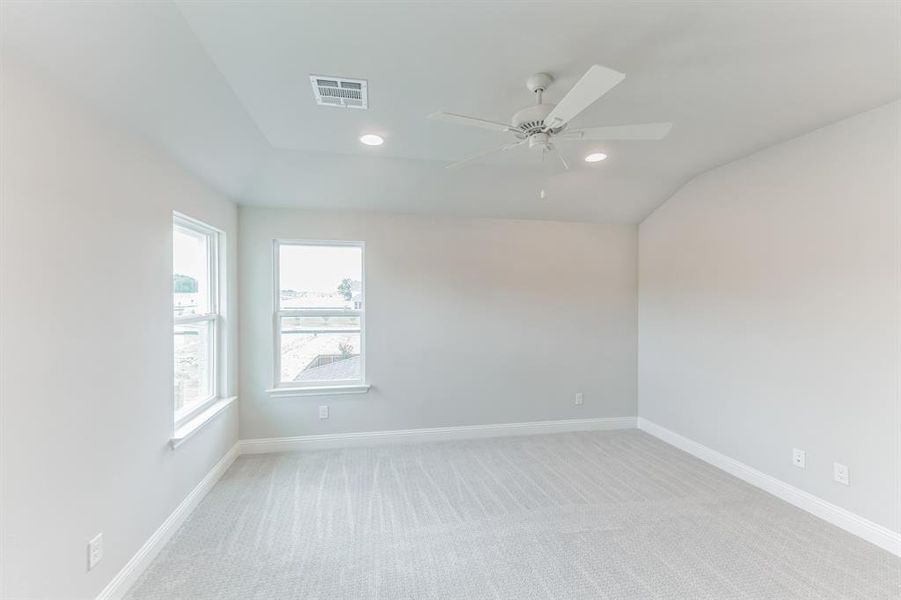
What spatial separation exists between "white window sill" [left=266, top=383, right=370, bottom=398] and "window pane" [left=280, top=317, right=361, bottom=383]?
121 mm

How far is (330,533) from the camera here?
234cm

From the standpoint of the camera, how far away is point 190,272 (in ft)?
9.29

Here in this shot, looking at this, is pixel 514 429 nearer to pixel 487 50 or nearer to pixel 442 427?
pixel 442 427

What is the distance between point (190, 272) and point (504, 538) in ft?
9.30

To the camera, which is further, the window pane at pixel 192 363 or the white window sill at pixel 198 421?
the window pane at pixel 192 363

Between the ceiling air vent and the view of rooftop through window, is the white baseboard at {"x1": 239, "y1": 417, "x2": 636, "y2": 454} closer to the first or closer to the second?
the view of rooftop through window

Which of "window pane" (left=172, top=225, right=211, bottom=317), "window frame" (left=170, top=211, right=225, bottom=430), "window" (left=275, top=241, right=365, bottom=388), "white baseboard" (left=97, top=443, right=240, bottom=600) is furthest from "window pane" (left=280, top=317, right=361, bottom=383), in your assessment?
Result: "white baseboard" (left=97, top=443, right=240, bottom=600)

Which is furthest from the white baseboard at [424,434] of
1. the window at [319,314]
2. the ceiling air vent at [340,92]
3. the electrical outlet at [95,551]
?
the ceiling air vent at [340,92]

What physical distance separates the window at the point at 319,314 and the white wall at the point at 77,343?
1.33 metres

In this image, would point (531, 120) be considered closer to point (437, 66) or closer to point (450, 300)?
point (437, 66)

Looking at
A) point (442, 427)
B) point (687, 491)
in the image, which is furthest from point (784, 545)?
point (442, 427)

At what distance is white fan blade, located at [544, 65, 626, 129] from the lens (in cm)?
129

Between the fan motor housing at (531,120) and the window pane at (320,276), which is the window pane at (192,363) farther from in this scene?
the fan motor housing at (531,120)

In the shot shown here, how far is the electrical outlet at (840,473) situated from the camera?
7.81ft
